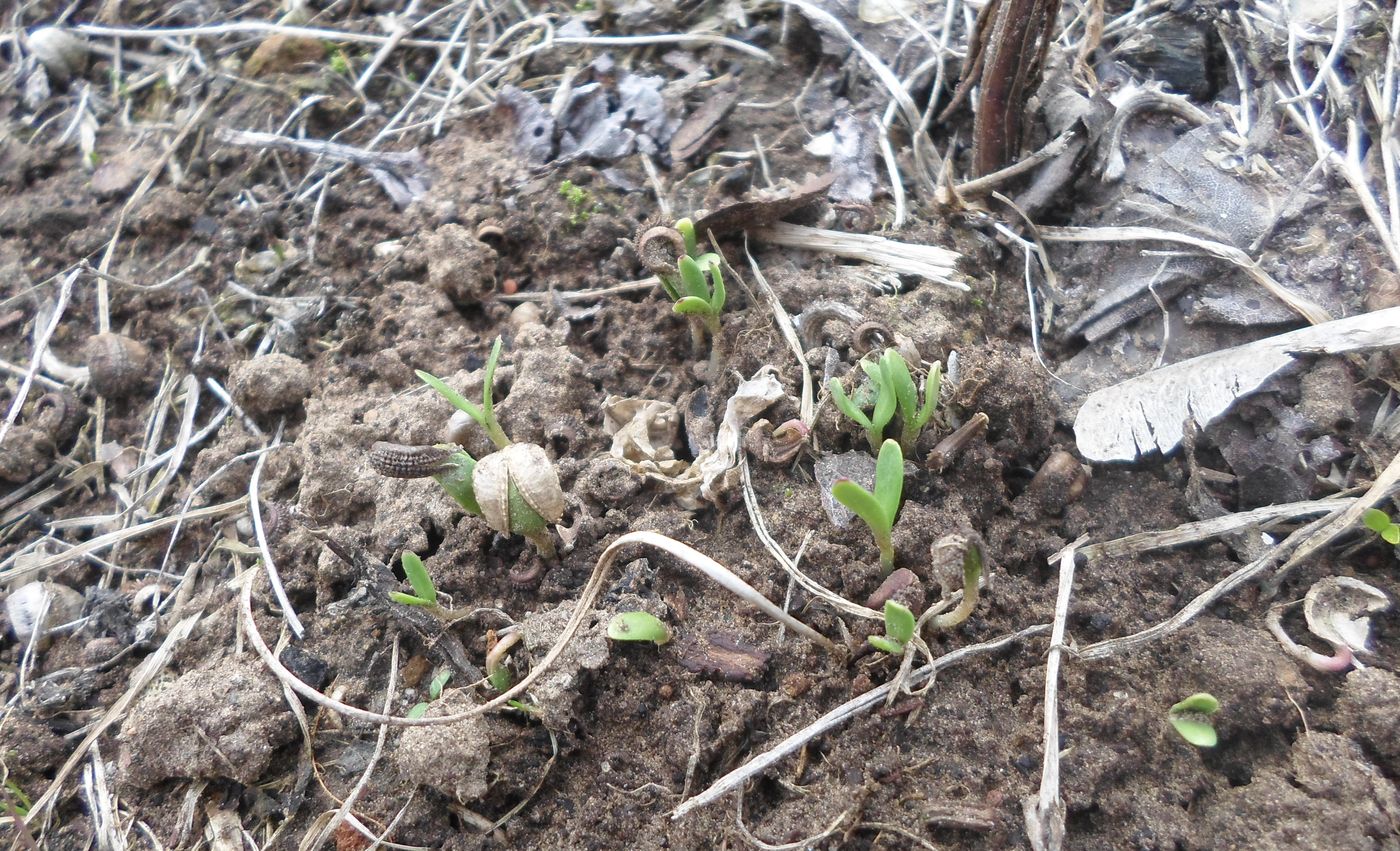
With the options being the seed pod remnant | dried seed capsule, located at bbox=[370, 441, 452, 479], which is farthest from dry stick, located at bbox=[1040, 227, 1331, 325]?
dried seed capsule, located at bbox=[370, 441, 452, 479]

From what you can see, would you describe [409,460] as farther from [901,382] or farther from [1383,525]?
[1383,525]

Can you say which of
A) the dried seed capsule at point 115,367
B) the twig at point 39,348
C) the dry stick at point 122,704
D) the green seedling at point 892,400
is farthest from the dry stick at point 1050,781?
the twig at point 39,348

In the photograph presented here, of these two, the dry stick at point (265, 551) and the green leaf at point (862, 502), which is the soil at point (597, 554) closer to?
the dry stick at point (265, 551)

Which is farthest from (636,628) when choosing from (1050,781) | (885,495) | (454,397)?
(1050,781)

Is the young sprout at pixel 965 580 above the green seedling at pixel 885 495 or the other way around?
the other way around

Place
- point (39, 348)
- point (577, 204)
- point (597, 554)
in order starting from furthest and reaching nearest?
point (39, 348), point (577, 204), point (597, 554)

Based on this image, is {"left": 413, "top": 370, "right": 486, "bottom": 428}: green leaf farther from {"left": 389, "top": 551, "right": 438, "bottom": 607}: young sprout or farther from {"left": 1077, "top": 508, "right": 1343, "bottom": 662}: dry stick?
{"left": 1077, "top": 508, "right": 1343, "bottom": 662}: dry stick

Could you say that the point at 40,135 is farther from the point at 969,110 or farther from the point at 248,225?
the point at 969,110
